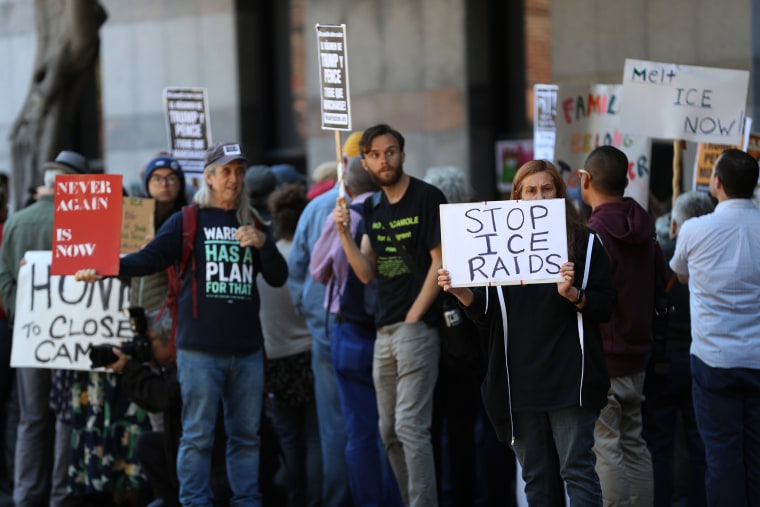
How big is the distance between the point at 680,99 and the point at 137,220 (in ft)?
11.4

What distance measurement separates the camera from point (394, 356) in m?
7.37

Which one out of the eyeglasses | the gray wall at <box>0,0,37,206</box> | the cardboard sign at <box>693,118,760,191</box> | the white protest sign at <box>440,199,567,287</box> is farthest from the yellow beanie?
the gray wall at <box>0,0,37,206</box>

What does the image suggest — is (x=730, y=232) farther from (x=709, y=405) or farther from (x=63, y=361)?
(x=63, y=361)

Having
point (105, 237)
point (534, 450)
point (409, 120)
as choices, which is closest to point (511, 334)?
point (534, 450)

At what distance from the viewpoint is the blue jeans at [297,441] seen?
28.4 ft

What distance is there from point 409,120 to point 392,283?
6.23 meters

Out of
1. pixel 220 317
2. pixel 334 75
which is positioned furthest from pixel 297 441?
pixel 334 75

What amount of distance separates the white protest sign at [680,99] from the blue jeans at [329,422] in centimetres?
239

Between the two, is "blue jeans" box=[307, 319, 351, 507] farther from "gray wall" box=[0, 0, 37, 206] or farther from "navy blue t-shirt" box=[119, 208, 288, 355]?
"gray wall" box=[0, 0, 37, 206]

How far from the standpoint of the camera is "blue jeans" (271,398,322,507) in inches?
341

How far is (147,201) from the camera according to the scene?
824 centimetres

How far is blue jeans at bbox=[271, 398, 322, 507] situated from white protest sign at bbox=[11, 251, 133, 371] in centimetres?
116

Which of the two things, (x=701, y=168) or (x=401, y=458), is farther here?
(x=701, y=168)

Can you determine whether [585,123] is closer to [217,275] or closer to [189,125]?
[217,275]
